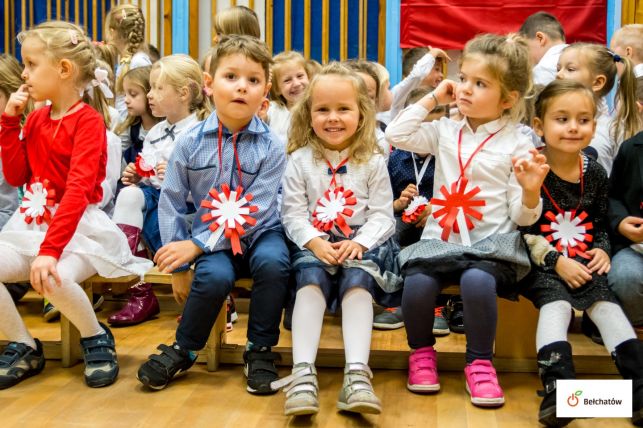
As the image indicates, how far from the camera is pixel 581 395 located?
184cm

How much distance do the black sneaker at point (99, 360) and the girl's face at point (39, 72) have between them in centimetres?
75

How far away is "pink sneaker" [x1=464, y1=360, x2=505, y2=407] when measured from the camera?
2008 mm

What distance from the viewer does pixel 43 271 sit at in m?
2.11

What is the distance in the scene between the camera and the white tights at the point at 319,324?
206 cm

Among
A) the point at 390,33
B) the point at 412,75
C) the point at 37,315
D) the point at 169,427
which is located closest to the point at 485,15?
the point at 390,33

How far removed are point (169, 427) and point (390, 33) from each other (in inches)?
144

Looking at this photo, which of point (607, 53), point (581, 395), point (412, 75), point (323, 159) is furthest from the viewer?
point (412, 75)

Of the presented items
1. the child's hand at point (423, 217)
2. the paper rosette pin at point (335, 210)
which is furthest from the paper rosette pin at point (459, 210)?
the child's hand at point (423, 217)

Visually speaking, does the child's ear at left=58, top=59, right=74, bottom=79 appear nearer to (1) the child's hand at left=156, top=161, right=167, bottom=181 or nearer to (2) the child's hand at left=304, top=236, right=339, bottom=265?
(1) the child's hand at left=156, top=161, right=167, bottom=181

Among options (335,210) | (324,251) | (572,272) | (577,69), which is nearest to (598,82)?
(577,69)

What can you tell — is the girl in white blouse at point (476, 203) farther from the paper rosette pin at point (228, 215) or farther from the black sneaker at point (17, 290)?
the black sneaker at point (17, 290)

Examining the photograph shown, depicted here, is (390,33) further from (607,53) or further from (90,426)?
(90,426)

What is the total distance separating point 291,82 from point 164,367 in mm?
1410

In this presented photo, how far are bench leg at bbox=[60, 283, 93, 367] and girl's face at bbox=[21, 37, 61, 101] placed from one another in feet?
2.22
